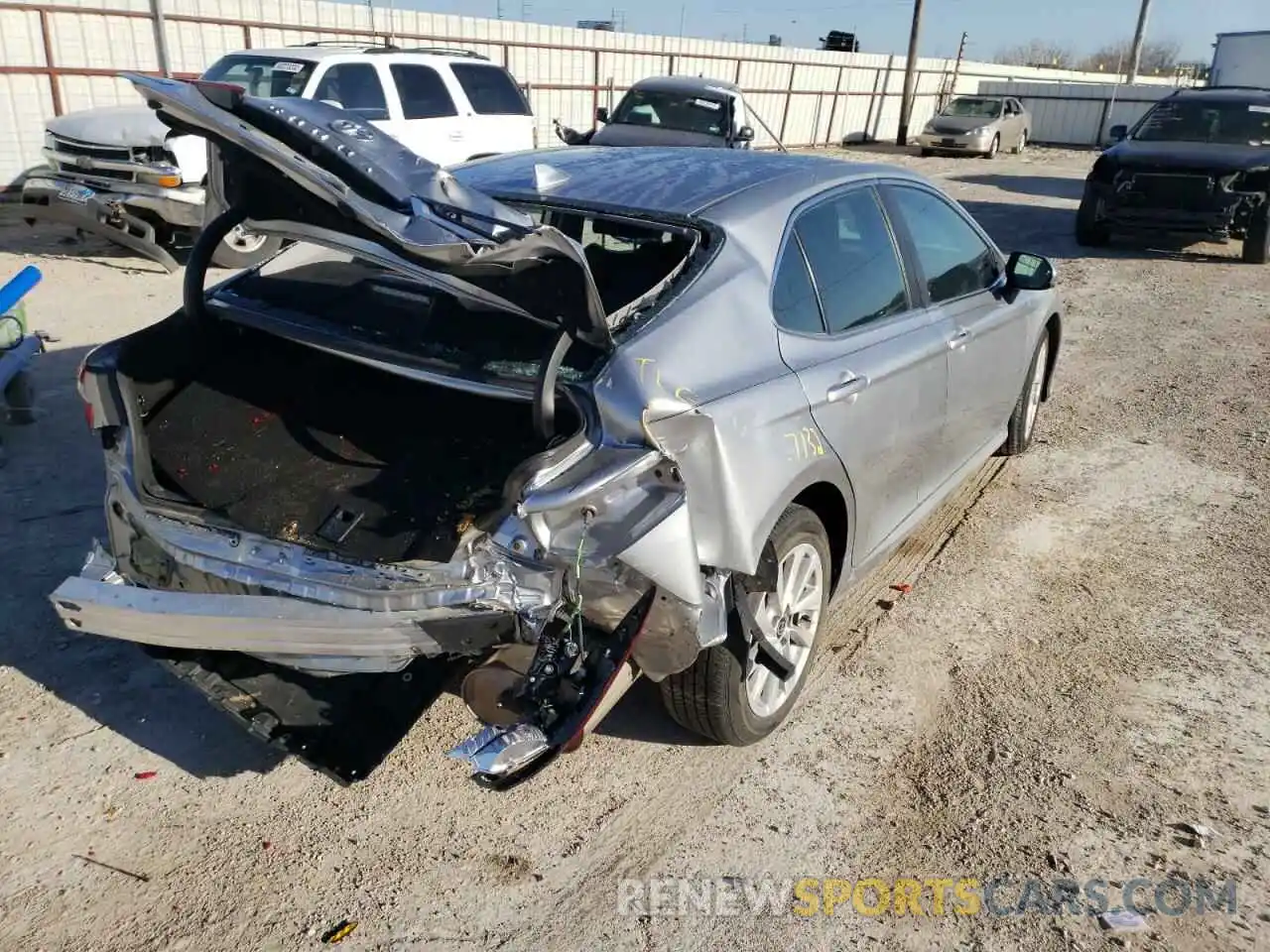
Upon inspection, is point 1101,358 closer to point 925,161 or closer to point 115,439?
point 115,439

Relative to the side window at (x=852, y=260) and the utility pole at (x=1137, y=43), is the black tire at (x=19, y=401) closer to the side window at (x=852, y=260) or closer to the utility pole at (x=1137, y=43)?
the side window at (x=852, y=260)

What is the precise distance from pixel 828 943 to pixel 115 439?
254 centimetres

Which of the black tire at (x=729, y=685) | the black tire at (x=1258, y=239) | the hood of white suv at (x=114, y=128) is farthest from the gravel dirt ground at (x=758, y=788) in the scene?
the black tire at (x=1258, y=239)

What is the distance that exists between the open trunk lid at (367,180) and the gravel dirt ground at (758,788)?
1.66 m

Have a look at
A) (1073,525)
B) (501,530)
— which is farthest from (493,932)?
(1073,525)

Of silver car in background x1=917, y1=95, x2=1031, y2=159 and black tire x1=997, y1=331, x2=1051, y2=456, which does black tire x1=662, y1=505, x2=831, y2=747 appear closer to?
black tire x1=997, y1=331, x2=1051, y2=456

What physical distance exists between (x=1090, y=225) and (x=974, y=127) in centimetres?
1308

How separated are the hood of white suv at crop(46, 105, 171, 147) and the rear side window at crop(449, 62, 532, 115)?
337cm

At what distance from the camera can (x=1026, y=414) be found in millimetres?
5656

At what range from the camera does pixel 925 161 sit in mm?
23859

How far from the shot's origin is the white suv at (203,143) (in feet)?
30.7

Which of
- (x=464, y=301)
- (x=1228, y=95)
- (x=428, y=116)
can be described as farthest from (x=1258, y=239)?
(x=464, y=301)

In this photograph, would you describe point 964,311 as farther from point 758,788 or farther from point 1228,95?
point 1228,95

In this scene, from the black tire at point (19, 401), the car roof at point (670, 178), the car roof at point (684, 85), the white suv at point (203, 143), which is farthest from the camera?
the car roof at point (684, 85)
